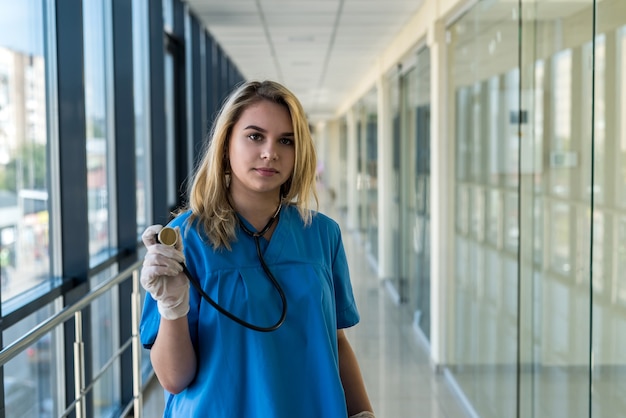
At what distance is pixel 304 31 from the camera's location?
270 inches

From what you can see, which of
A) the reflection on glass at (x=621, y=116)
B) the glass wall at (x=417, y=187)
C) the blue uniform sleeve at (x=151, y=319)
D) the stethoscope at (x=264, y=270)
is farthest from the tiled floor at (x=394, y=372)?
the stethoscope at (x=264, y=270)

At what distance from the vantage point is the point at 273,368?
134cm

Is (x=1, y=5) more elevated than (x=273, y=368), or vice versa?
(x=1, y=5)

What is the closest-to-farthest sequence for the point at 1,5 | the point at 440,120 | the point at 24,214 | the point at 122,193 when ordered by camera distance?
the point at 1,5, the point at 24,214, the point at 122,193, the point at 440,120

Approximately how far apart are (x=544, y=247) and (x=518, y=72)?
0.91m

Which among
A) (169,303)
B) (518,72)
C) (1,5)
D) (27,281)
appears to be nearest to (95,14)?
(1,5)

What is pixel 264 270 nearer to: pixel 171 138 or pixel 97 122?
pixel 97 122

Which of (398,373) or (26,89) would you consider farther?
(398,373)

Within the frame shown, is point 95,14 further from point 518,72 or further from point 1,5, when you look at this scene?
point 518,72

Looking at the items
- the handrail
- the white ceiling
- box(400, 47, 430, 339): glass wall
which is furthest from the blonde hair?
box(400, 47, 430, 339): glass wall

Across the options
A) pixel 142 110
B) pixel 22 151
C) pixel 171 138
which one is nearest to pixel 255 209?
pixel 22 151

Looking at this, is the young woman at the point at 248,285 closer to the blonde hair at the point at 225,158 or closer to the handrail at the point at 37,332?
the blonde hair at the point at 225,158

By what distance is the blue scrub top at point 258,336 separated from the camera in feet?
4.39

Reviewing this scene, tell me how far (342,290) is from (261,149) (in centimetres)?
39
